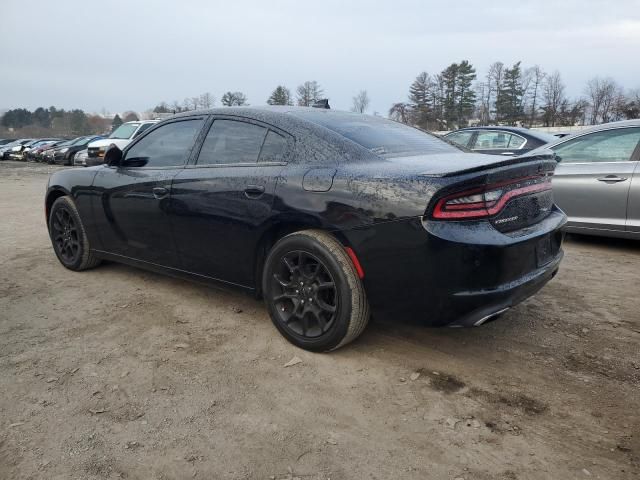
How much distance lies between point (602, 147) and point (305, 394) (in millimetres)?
4767

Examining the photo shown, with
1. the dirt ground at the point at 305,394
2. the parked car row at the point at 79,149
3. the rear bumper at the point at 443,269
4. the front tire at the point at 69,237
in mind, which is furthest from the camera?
the parked car row at the point at 79,149

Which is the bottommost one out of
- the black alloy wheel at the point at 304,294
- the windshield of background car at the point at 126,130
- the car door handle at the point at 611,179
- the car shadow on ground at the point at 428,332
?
the car shadow on ground at the point at 428,332

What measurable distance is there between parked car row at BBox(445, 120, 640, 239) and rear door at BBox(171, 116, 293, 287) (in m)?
2.69

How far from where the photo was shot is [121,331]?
3.46 meters

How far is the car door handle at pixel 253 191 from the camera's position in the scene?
314cm

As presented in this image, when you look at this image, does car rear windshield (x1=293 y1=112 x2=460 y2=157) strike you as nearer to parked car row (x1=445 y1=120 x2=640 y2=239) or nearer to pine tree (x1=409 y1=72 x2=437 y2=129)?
parked car row (x1=445 y1=120 x2=640 y2=239)

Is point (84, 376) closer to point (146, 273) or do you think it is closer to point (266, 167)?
point (266, 167)

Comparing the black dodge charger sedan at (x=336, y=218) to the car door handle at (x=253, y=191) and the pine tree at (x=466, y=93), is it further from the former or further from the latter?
the pine tree at (x=466, y=93)

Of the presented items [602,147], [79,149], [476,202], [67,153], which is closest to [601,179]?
[602,147]

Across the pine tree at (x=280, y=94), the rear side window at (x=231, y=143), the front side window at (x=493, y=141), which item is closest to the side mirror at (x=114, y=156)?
the rear side window at (x=231, y=143)

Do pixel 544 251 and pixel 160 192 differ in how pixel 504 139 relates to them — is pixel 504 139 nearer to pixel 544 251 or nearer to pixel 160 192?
pixel 544 251

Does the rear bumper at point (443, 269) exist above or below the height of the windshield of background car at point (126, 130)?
below

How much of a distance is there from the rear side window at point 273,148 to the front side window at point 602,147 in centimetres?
350

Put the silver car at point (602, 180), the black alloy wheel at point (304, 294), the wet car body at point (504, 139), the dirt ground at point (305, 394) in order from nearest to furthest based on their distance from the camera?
the dirt ground at point (305, 394) < the black alloy wheel at point (304, 294) < the silver car at point (602, 180) < the wet car body at point (504, 139)
